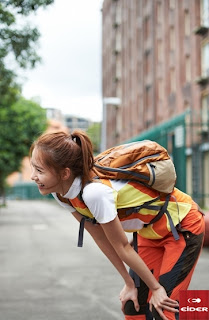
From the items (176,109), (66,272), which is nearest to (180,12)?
(176,109)

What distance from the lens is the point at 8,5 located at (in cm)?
1007

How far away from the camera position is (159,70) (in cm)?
4034

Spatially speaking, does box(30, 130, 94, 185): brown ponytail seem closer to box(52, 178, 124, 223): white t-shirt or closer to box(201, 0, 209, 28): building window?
box(52, 178, 124, 223): white t-shirt

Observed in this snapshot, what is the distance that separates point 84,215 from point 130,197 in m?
0.24

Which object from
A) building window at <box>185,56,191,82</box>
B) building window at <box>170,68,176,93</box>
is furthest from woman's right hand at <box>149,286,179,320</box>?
building window at <box>170,68,176,93</box>

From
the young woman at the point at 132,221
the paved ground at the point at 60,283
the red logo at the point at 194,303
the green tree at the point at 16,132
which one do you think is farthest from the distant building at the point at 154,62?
the red logo at the point at 194,303

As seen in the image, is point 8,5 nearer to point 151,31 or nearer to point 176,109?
point 176,109

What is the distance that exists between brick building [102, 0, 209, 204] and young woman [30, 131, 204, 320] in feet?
→ 43.4

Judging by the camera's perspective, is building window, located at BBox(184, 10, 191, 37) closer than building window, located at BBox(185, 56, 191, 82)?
Yes

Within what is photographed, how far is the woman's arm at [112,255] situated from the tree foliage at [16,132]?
33.5 meters

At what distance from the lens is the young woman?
2.60 meters

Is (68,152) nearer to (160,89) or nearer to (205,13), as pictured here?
(205,13)

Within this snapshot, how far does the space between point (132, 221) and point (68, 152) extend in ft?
1.56

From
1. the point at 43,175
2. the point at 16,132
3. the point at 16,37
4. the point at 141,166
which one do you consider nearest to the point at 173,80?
the point at 16,132
